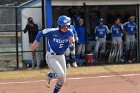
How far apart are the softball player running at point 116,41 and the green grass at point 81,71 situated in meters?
1.27

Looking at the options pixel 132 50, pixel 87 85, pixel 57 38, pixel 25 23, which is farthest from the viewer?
pixel 132 50

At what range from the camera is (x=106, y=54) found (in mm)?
17906

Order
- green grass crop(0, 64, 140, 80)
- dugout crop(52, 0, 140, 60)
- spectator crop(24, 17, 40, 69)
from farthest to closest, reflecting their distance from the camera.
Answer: dugout crop(52, 0, 140, 60)
spectator crop(24, 17, 40, 69)
green grass crop(0, 64, 140, 80)

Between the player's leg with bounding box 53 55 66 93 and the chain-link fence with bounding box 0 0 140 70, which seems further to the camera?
the chain-link fence with bounding box 0 0 140 70

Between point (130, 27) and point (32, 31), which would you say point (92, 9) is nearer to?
point (130, 27)

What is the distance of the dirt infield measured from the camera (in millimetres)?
10744

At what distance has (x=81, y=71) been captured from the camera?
15062 millimetres

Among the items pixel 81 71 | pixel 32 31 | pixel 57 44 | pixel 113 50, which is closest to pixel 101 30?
pixel 113 50

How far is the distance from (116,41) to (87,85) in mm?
6170

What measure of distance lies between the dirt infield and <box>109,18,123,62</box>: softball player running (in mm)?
3868

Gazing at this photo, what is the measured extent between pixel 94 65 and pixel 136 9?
328cm

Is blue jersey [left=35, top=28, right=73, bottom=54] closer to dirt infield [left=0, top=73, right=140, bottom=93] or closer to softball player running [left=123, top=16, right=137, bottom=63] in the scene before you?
dirt infield [left=0, top=73, right=140, bottom=93]

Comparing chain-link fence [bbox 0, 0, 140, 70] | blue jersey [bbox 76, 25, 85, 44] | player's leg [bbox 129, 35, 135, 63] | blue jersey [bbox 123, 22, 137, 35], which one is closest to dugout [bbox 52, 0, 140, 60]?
chain-link fence [bbox 0, 0, 140, 70]

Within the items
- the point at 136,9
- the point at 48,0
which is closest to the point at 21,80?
the point at 48,0
